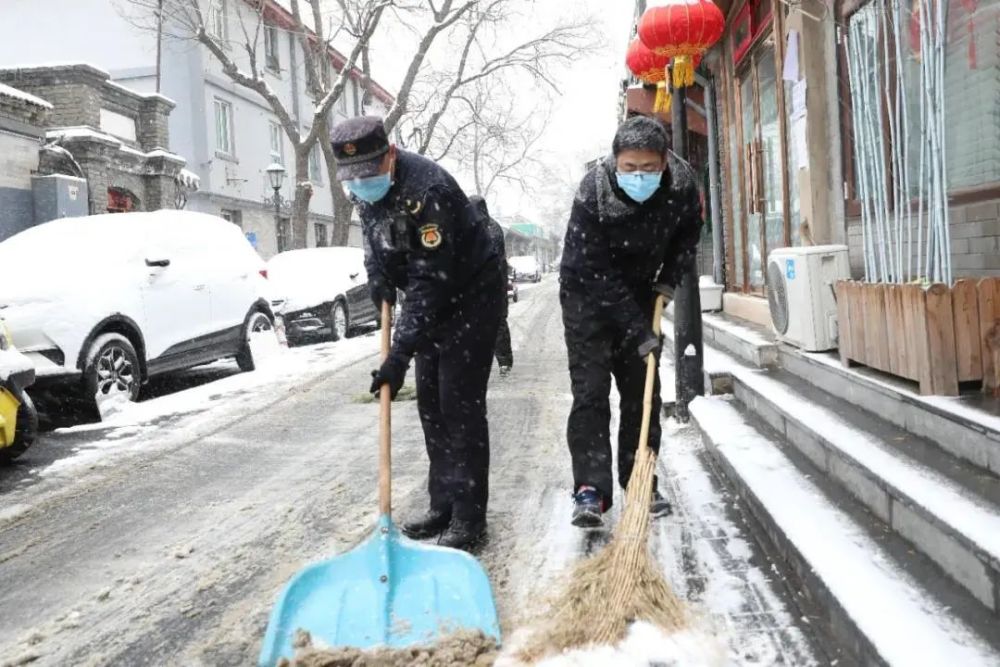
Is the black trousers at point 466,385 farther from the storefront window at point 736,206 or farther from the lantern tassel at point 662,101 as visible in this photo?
the storefront window at point 736,206

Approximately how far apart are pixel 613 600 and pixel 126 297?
643 centimetres

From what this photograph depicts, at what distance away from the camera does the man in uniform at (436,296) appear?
10.8 feet

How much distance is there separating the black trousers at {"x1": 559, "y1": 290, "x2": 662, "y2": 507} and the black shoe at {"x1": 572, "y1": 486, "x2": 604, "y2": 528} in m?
0.04

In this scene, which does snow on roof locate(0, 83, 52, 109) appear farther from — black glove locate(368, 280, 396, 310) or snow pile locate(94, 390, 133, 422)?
black glove locate(368, 280, 396, 310)

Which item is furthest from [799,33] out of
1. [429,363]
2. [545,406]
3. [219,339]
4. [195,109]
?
[195,109]

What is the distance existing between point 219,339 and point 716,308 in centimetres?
639

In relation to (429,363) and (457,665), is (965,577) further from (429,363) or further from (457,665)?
(429,363)

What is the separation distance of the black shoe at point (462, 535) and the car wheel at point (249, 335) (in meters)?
6.87

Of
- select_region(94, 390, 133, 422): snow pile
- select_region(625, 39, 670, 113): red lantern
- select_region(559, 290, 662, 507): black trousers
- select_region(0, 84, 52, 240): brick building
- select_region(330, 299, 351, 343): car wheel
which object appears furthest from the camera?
select_region(330, 299, 351, 343): car wheel

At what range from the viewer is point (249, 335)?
32.7 feet

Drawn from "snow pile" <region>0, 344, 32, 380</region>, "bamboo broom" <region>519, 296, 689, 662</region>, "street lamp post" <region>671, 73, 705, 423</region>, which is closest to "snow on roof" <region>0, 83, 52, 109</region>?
"snow pile" <region>0, 344, 32, 380</region>

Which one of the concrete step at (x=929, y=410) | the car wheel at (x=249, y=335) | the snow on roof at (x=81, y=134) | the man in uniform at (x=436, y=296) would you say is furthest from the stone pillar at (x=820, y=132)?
the snow on roof at (x=81, y=134)

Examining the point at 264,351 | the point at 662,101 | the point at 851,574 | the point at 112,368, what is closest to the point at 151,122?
the point at 264,351

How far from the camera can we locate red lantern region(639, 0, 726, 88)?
6207 mm
